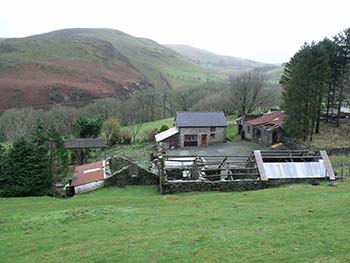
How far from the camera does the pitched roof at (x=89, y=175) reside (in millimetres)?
30603

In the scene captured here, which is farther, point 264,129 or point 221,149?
point 221,149

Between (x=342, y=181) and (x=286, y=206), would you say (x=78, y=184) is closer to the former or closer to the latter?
(x=286, y=206)

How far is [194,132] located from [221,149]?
5.66 meters

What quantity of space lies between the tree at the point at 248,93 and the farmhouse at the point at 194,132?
15.7 m

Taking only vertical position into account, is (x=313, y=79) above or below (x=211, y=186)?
above

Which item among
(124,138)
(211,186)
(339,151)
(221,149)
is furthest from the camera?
(124,138)

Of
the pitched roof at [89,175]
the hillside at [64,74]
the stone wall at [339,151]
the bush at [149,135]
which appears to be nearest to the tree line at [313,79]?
the stone wall at [339,151]

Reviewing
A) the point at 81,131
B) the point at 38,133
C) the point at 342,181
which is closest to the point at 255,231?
the point at 342,181

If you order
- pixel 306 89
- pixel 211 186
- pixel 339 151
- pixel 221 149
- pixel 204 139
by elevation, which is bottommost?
pixel 221 149

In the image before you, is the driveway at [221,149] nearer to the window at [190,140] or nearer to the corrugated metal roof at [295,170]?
the window at [190,140]

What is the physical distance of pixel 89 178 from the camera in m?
31.1

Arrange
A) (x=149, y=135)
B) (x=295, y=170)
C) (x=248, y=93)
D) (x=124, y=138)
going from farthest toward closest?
(x=248, y=93) < (x=149, y=135) < (x=124, y=138) < (x=295, y=170)

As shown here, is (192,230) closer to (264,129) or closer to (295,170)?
(295,170)

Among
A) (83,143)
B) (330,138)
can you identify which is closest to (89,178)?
(83,143)
